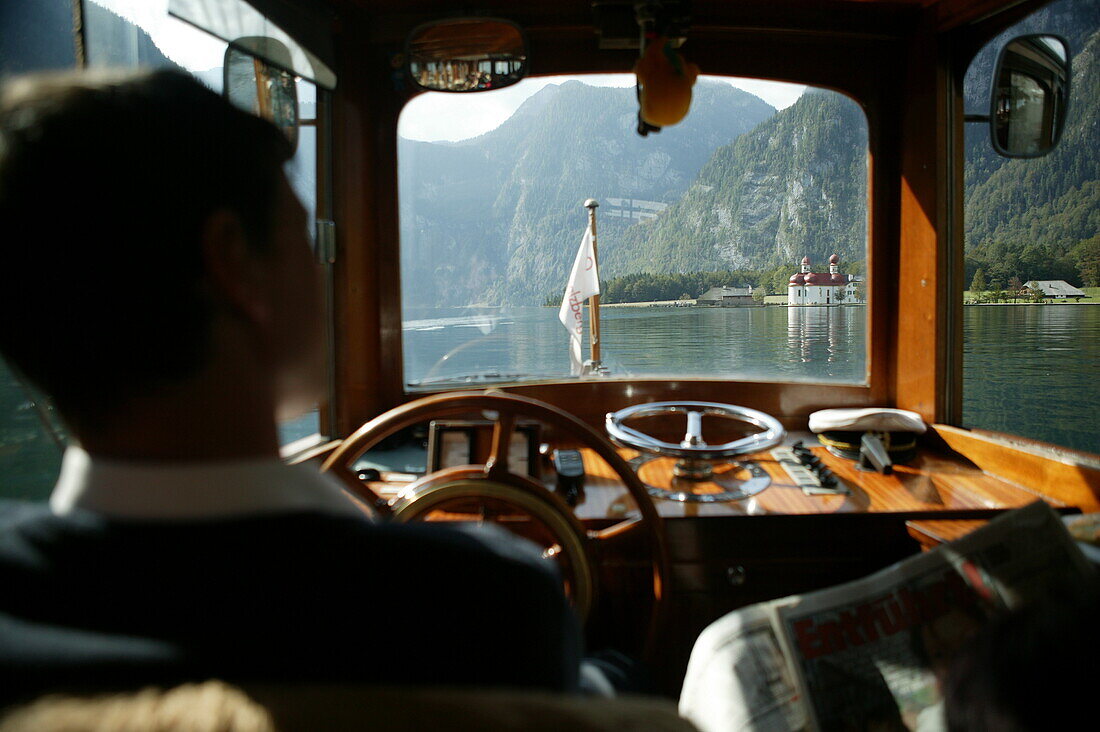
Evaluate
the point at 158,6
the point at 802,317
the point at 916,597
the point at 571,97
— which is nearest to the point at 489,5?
the point at 571,97

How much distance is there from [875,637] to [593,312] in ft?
5.23

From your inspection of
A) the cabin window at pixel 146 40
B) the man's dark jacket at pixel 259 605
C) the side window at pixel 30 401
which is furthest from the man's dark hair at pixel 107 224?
the side window at pixel 30 401

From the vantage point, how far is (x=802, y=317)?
2361mm

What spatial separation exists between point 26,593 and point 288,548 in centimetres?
15

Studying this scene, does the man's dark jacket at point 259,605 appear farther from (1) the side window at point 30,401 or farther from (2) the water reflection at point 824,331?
(2) the water reflection at point 824,331

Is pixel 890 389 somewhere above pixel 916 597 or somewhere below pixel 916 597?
above

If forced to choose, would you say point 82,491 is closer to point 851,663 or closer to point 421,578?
point 421,578

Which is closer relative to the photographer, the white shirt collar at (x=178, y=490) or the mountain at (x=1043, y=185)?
the white shirt collar at (x=178, y=490)

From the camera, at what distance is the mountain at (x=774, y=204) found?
228cm

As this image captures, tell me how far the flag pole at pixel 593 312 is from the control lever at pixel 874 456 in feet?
3.09

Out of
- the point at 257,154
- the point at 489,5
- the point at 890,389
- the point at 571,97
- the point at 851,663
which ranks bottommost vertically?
the point at 851,663

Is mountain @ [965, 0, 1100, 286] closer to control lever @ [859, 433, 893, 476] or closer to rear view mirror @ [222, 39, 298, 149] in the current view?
control lever @ [859, 433, 893, 476]

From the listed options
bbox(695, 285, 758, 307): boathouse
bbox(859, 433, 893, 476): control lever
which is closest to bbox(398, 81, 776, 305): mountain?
bbox(695, 285, 758, 307): boathouse

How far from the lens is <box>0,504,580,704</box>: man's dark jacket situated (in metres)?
0.38
